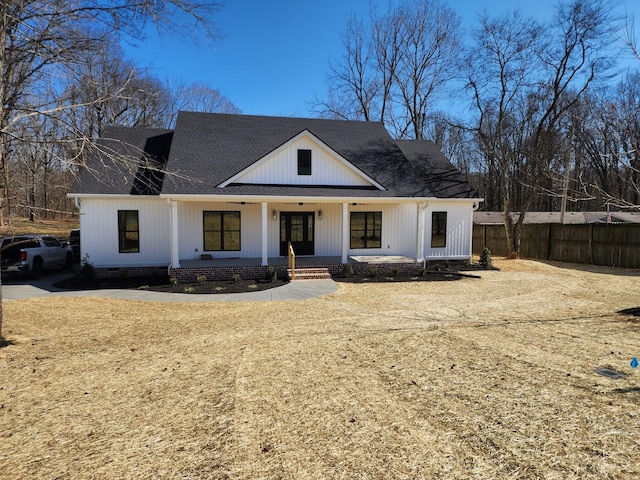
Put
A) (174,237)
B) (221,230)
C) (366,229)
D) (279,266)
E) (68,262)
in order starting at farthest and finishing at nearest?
1. (68,262)
2. (366,229)
3. (221,230)
4. (279,266)
5. (174,237)

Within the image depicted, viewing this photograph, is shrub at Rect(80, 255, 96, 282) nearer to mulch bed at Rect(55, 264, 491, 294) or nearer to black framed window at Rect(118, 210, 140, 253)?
mulch bed at Rect(55, 264, 491, 294)

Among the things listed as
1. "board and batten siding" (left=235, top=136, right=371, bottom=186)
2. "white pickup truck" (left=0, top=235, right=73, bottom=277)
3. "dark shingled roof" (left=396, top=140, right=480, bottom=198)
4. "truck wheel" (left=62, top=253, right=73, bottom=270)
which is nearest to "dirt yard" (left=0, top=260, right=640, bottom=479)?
"white pickup truck" (left=0, top=235, right=73, bottom=277)

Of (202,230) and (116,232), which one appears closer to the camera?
(116,232)

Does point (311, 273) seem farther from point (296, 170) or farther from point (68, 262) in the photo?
point (68, 262)

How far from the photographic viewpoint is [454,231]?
17188 millimetres

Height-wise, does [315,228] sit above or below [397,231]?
above

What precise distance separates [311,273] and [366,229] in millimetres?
4275

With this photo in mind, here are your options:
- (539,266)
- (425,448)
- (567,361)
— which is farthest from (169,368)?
(539,266)

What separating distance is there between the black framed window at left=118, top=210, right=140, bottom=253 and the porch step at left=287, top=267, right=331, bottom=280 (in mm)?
6076

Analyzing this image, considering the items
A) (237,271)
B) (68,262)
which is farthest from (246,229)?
(68,262)

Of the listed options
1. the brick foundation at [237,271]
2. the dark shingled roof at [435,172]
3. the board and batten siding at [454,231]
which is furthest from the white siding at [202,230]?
the dark shingled roof at [435,172]

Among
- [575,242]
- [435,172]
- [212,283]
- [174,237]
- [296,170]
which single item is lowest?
[212,283]

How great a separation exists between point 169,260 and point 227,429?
39.8 ft

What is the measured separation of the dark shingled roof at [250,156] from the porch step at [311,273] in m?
2.72
